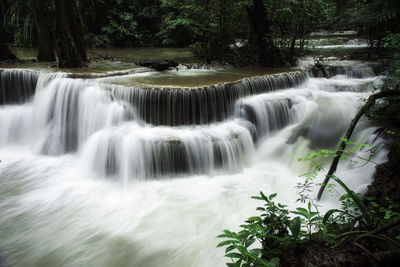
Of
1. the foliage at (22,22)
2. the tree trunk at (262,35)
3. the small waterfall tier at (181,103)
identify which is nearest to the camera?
the small waterfall tier at (181,103)

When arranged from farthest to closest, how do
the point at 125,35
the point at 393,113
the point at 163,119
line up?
the point at 125,35
the point at 163,119
the point at 393,113

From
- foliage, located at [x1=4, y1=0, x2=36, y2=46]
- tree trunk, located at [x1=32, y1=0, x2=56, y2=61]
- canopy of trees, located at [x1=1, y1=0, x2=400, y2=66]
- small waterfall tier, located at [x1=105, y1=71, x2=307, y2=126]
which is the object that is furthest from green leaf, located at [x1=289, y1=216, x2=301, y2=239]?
foliage, located at [x1=4, y1=0, x2=36, y2=46]

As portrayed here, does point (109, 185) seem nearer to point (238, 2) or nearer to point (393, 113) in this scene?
point (393, 113)

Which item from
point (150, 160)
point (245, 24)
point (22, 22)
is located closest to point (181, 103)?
point (150, 160)

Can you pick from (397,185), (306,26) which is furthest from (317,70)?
(397,185)

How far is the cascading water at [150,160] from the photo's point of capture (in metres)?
4.25

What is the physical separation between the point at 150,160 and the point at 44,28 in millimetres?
7507

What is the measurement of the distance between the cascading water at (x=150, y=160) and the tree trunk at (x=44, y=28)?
2.24 meters

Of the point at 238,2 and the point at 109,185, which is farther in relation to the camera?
the point at 238,2

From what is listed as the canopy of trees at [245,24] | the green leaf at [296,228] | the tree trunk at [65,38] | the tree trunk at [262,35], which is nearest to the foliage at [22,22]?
the canopy of trees at [245,24]

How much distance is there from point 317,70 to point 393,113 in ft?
16.4

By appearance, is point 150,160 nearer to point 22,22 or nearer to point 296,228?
point 296,228

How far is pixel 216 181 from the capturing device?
5781 millimetres

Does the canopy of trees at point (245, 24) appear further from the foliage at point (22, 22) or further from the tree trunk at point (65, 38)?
the foliage at point (22, 22)
